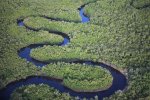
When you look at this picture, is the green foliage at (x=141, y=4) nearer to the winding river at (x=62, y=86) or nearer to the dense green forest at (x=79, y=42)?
the dense green forest at (x=79, y=42)

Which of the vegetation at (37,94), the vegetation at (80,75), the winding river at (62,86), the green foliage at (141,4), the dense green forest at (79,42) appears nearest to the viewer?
the vegetation at (37,94)

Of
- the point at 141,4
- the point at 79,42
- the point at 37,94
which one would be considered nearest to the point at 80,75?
the point at 37,94

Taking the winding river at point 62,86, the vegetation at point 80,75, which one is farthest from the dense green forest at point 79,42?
the winding river at point 62,86

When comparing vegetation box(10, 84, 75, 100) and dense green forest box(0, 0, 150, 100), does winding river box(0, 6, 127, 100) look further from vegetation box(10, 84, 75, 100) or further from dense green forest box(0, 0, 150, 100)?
vegetation box(10, 84, 75, 100)

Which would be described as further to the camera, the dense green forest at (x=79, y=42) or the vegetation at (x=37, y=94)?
the dense green forest at (x=79, y=42)

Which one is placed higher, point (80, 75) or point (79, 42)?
point (79, 42)

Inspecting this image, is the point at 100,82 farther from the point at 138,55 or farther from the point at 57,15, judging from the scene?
the point at 57,15

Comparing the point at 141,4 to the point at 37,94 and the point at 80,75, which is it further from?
the point at 37,94

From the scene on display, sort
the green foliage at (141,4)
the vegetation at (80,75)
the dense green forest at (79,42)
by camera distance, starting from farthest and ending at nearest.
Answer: the green foliage at (141,4)
the dense green forest at (79,42)
the vegetation at (80,75)
